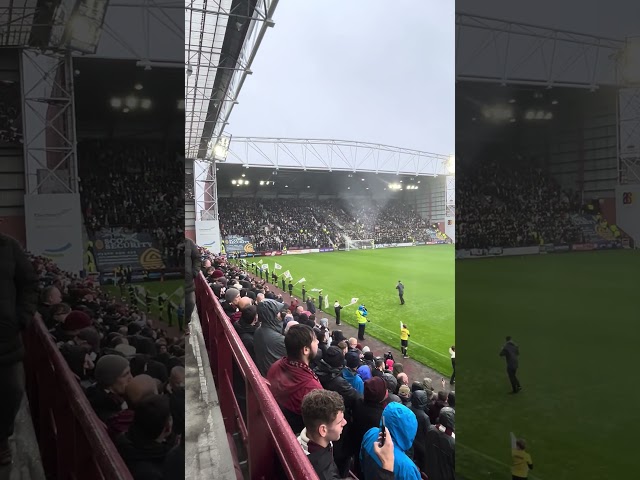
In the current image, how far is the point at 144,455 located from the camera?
96 cm

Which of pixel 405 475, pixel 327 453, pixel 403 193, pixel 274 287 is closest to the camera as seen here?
pixel 327 453

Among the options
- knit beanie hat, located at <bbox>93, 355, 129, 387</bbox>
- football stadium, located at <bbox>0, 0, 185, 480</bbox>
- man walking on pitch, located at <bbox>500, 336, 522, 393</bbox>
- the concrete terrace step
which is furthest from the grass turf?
man walking on pitch, located at <bbox>500, 336, 522, 393</bbox>

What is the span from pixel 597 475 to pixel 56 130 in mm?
2669

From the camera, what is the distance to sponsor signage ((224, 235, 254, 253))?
15805 mm

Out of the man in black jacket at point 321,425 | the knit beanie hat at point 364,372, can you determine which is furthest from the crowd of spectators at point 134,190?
the knit beanie hat at point 364,372

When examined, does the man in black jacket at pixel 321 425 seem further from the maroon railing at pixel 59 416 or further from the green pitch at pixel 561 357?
the green pitch at pixel 561 357

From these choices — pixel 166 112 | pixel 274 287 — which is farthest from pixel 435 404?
pixel 274 287

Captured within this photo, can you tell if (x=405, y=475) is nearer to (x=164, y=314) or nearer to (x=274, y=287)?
(x=164, y=314)

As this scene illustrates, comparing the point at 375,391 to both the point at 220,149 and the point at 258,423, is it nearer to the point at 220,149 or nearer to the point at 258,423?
the point at 258,423

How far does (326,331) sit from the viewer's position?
142 inches

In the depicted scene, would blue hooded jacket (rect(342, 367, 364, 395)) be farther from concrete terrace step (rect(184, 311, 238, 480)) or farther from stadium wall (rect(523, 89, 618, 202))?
stadium wall (rect(523, 89, 618, 202))

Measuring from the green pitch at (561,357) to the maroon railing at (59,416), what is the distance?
5.23 ft

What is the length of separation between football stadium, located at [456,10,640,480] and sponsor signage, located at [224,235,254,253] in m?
14.2

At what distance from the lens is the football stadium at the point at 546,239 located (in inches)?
74.0
